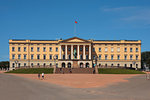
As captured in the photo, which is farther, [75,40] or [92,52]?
[92,52]

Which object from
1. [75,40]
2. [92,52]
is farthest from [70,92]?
[92,52]

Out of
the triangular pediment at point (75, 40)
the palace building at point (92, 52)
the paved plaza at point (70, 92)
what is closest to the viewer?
the paved plaza at point (70, 92)

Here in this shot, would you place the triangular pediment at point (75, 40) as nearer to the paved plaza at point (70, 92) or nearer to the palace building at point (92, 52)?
the palace building at point (92, 52)

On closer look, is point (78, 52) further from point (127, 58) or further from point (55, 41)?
point (127, 58)

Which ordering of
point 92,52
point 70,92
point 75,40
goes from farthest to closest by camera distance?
1. point 92,52
2. point 75,40
3. point 70,92

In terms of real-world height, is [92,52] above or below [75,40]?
below

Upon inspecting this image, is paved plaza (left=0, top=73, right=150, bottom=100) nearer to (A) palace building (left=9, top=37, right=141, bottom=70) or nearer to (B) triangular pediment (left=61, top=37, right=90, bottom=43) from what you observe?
(B) triangular pediment (left=61, top=37, right=90, bottom=43)

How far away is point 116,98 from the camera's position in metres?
23.5

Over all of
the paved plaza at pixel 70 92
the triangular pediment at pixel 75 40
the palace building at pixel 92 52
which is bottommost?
the paved plaza at pixel 70 92

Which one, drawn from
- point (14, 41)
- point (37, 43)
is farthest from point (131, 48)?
point (14, 41)

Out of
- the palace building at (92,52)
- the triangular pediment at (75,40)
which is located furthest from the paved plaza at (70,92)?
the palace building at (92,52)

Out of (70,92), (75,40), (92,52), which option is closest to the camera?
(70,92)

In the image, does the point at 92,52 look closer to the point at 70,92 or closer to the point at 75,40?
the point at 75,40

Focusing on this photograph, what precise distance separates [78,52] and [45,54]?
20.1 m
